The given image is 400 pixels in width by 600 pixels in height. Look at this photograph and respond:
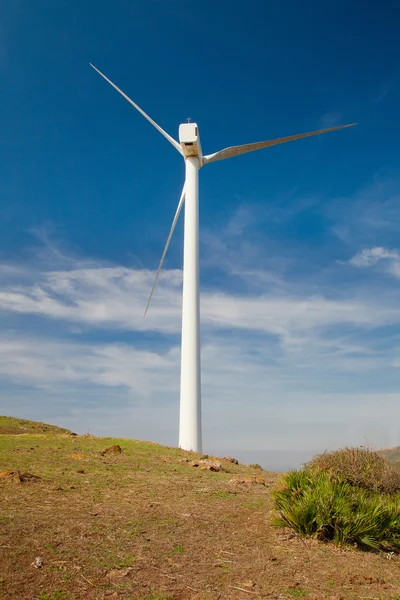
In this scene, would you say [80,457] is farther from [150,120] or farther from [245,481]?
[150,120]

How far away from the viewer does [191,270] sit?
2806cm

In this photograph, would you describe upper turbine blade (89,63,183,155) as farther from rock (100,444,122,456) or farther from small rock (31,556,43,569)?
small rock (31,556,43,569)

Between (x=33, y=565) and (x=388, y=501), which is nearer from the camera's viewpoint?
(x=33, y=565)

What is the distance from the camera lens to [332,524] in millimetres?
10555

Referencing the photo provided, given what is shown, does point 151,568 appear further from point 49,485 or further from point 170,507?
point 49,485

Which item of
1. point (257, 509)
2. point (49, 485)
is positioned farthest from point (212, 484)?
point (49, 485)

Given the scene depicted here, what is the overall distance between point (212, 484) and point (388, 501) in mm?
6222

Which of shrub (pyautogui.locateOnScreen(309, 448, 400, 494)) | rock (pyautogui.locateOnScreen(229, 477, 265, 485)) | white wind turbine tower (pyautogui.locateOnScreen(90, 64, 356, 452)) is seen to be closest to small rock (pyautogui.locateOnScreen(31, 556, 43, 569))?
shrub (pyautogui.locateOnScreen(309, 448, 400, 494))

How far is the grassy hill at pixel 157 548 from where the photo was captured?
788 cm

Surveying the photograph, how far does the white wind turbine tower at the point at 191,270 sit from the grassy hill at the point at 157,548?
1021 centimetres

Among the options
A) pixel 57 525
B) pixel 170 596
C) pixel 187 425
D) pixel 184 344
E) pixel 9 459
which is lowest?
pixel 170 596

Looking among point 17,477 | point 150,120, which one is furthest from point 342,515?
point 150,120

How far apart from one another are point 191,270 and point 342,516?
19.1 m

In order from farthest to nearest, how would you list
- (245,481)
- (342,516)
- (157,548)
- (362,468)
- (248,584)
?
(245,481) → (362,468) → (342,516) → (157,548) → (248,584)
